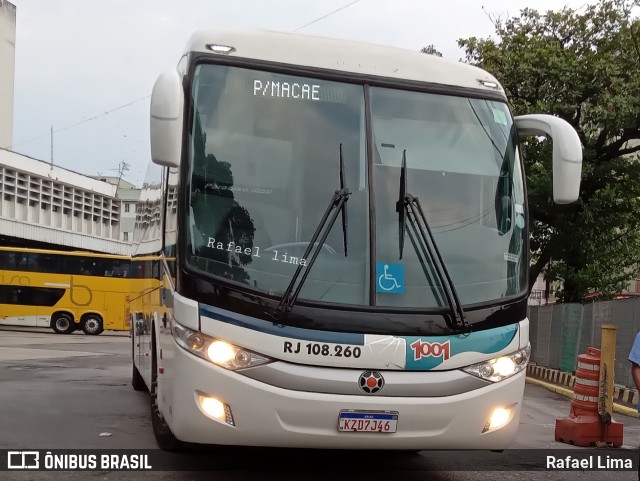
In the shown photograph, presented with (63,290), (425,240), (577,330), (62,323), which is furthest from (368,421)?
(62,323)

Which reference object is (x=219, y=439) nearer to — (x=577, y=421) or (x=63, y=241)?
(x=577, y=421)

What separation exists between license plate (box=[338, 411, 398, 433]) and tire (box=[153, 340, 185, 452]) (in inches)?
63.3

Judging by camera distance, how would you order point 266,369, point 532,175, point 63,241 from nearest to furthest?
point 266,369 → point 532,175 → point 63,241

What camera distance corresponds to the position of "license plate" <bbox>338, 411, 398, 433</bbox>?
217 inches

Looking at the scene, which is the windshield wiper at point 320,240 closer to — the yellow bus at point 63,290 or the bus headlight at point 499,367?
the bus headlight at point 499,367

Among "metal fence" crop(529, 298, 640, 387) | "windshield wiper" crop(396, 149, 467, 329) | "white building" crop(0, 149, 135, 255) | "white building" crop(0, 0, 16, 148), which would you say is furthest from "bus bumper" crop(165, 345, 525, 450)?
"white building" crop(0, 0, 16, 148)

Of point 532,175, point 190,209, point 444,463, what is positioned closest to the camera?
point 190,209

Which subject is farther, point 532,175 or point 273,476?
point 532,175

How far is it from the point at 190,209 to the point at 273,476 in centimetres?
223

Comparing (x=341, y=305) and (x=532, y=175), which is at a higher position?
(x=532, y=175)

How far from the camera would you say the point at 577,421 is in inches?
369

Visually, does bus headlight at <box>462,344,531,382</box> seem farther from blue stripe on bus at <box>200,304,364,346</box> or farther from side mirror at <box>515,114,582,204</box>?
side mirror at <box>515,114,582,204</box>

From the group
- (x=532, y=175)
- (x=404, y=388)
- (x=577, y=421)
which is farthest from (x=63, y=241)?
(x=404, y=388)

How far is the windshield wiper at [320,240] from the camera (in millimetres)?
5570
